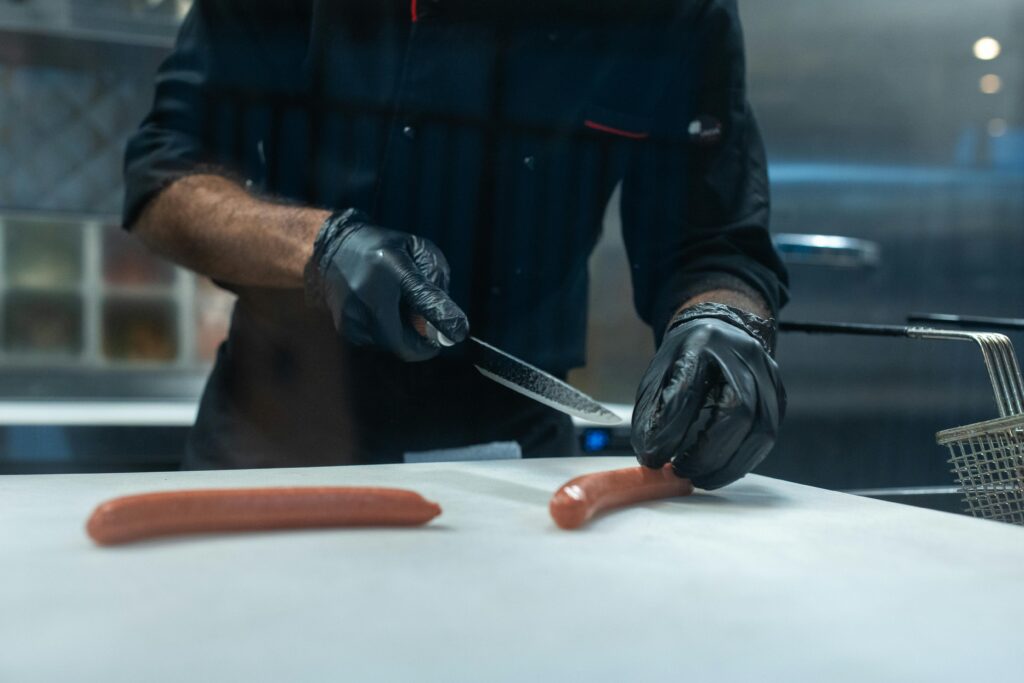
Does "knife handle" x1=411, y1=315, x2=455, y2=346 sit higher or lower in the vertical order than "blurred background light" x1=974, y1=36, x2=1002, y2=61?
lower

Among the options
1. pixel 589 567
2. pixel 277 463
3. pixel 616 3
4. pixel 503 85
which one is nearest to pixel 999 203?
pixel 616 3

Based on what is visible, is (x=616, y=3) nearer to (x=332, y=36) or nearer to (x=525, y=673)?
(x=332, y=36)

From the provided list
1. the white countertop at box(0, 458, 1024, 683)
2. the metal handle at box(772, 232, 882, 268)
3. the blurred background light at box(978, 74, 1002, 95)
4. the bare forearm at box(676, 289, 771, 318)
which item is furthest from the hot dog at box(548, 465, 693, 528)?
the blurred background light at box(978, 74, 1002, 95)

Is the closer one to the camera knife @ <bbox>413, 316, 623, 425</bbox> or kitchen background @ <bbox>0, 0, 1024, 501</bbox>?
knife @ <bbox>413, 316, 623, 425</bbox>

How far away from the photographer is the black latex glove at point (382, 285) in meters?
0.77

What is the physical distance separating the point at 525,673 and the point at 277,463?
2.80ft

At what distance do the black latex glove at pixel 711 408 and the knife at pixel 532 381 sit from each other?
0.21 feet

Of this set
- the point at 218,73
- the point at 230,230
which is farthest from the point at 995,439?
the point at 218,73

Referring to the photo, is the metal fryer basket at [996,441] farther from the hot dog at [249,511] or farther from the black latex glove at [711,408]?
the hot dog at [249,511]

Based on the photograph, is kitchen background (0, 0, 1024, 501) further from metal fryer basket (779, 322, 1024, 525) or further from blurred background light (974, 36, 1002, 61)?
metal fryer basket (779, 322, 1024, 525)

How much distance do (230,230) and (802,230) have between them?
1.39 meters

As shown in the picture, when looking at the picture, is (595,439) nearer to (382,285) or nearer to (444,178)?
(444,178)

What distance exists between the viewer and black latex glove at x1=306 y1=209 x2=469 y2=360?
2.54 ft

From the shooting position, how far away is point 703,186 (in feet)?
3.76
